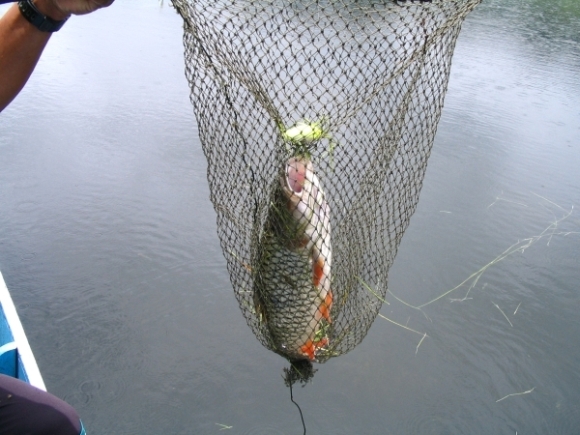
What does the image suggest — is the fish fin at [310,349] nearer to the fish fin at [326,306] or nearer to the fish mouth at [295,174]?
the fish fin at [326,306]

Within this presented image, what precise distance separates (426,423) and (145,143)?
3.82 m

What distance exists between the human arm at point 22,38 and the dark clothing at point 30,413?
935mm

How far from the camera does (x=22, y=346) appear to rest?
246 cm

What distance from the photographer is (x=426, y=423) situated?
3.27 m

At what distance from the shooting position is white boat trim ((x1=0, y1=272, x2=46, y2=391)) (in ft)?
7.55

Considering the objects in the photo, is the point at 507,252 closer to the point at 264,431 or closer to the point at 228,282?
the point at 228,282

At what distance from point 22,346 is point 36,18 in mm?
1818

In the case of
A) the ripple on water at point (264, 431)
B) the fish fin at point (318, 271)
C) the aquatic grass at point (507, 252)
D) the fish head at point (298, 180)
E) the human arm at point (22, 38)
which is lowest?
the aquatic grass at point (507, 252)

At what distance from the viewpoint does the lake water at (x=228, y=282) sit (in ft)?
10.9

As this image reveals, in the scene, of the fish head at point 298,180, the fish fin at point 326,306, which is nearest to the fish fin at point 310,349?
the fish fin at point 326,306

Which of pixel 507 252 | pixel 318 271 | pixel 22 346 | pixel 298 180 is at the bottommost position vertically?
pixel 507 252

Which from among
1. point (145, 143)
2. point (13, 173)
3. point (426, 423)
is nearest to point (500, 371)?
point (426, 423)

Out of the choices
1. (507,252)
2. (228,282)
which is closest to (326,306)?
(228,282)

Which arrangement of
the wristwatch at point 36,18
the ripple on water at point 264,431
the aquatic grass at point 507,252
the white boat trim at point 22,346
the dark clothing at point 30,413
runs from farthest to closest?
1. the aquatic grass at point 507,252
2. the ripple on water at point 264,431
3. the white boat trim at point 22,346
4. the dark clothing at point 30,413
5. the wristwatch at point 36,18
